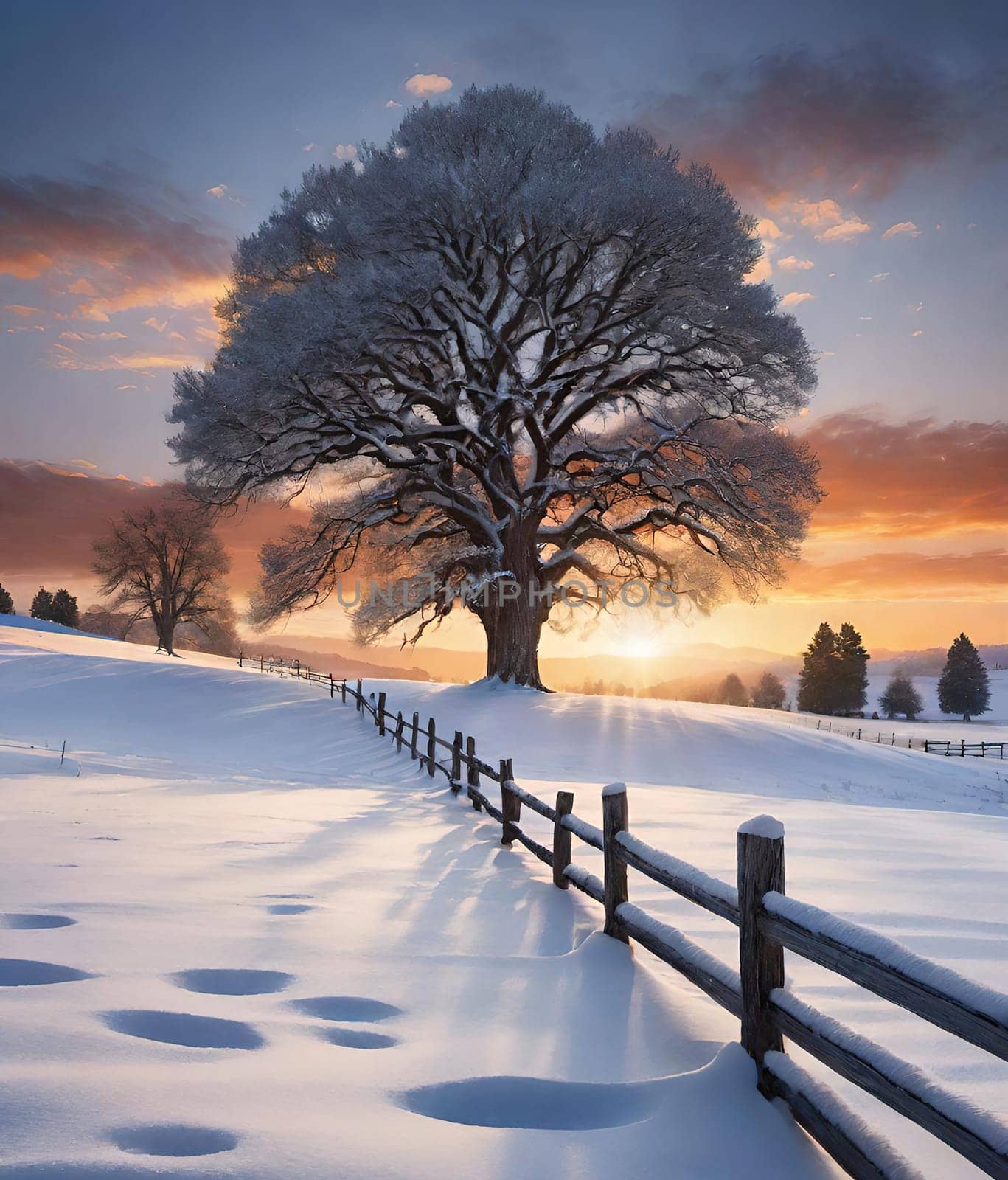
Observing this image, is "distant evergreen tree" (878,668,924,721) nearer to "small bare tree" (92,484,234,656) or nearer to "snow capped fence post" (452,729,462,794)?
"small bare tree" (92,484,234,656)

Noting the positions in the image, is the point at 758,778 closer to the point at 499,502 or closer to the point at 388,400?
the point at 499,502

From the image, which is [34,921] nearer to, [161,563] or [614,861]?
[614,861]

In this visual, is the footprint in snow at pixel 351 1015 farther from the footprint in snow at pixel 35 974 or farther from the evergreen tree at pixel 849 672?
the evergreen tree at pixel 849 672

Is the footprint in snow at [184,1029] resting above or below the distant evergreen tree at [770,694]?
above

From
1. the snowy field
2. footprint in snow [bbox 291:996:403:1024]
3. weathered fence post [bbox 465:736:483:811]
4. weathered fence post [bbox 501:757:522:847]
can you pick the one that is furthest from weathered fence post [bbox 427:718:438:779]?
footprint in snow [bbox 291:996:403:1024]

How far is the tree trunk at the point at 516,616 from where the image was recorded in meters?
23.9

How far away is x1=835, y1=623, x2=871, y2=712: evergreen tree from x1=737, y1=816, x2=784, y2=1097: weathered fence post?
76753 millimetres

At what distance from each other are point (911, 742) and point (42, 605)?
73802 millimetres

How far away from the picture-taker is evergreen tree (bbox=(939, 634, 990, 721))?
266 feet

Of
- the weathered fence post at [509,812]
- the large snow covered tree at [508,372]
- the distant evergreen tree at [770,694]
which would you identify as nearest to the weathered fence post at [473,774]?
the weathered fence post at [509,812]

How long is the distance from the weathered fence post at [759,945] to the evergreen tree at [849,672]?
7675cm

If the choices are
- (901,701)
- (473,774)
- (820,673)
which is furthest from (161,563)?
(901,701)

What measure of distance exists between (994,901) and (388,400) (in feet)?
71.0

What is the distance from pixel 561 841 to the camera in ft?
21.7
